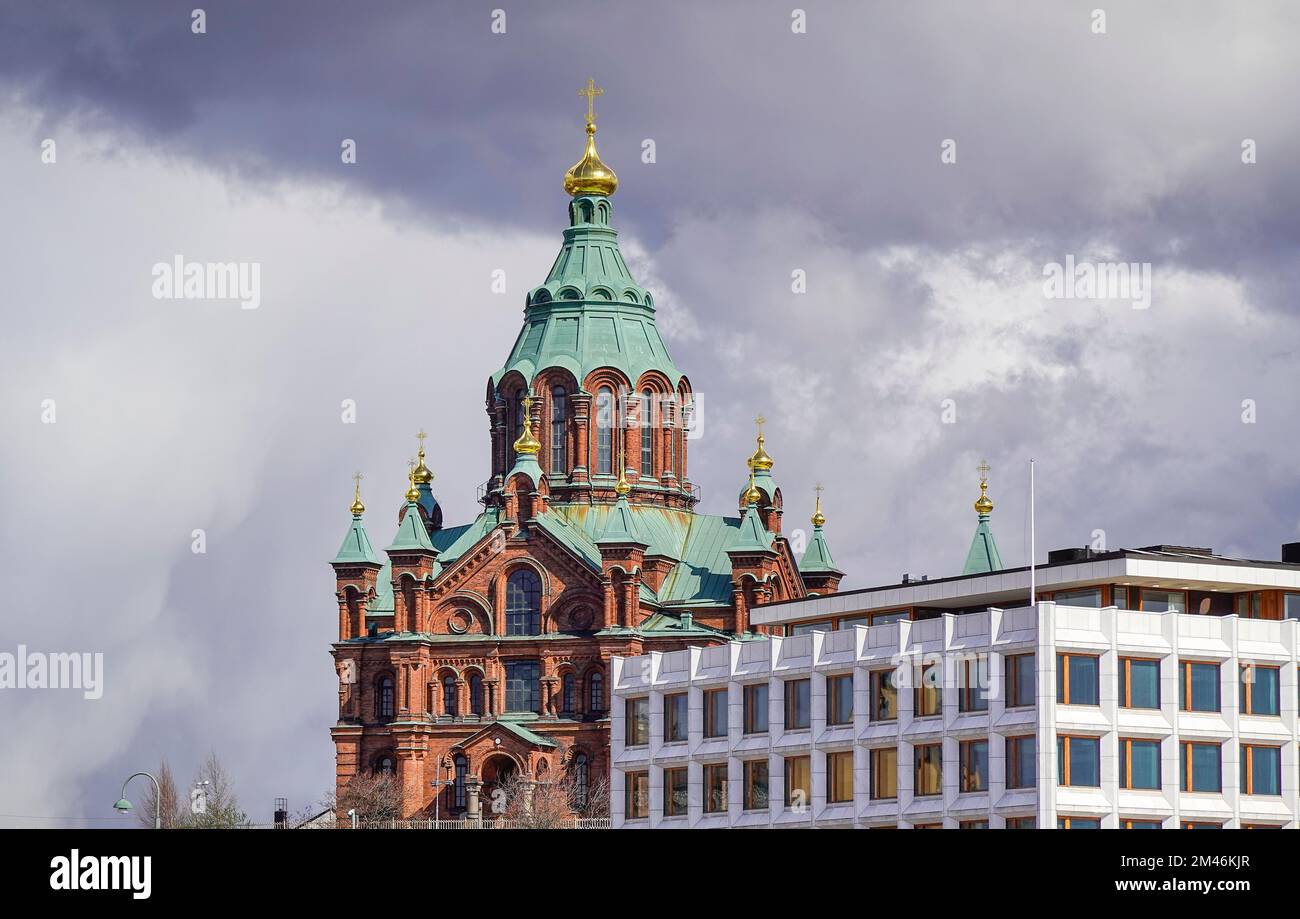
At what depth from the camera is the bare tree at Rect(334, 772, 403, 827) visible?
137750 mm

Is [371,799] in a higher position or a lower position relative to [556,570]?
lower

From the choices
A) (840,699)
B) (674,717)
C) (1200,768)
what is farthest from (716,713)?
(1200,768)

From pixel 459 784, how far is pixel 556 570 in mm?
11812

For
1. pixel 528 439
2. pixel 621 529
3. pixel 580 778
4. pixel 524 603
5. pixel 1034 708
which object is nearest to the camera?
pixel 1034 708

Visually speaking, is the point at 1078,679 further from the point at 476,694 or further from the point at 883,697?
the point at 476,694

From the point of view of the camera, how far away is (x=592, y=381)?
150000 mm

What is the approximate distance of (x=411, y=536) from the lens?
479 ft

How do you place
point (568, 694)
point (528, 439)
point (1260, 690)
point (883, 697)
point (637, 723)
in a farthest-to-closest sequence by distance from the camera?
1. point (528, 439)
2. point (568, 694)
3. point (637, 723)
4. point (883, 697)
5. point (1260, 690)

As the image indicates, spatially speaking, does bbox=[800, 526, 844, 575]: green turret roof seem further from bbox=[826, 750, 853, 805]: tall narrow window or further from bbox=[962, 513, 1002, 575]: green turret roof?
bbox=[826, 750, 853, 805]: tall narrow window

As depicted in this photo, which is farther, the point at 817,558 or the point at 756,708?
the point at 817,558

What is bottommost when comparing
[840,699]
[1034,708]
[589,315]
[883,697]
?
[1034,708]

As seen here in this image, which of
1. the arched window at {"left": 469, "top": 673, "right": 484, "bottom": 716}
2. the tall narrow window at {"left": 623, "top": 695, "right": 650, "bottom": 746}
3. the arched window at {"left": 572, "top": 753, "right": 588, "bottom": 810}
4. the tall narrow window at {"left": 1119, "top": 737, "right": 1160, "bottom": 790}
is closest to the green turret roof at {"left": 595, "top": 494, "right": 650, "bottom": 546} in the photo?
the arched window at {"left": 469, "top": 673, "right": 484, "bottom": 716}

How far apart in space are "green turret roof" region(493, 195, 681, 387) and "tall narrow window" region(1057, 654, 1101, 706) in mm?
66888
